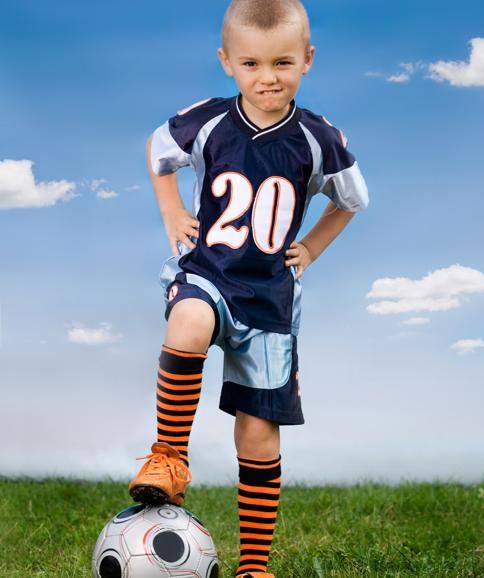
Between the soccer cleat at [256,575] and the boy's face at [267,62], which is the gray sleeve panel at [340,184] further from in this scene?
the soccer cleat at [256,575]

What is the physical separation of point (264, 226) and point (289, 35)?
819mm

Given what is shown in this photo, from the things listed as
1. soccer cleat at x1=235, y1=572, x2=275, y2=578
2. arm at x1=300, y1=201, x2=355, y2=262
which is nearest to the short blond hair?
arm at x1=300, y1=201, x2=355, y2=262

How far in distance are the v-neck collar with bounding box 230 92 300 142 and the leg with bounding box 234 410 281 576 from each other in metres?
1.24

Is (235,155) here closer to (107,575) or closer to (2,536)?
(107,575)

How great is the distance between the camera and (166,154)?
4.21m

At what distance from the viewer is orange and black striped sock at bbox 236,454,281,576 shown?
4.23 metres

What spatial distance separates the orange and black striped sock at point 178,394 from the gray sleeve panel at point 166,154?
911mm

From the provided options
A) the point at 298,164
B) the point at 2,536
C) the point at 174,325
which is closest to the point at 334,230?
the point at 298,164

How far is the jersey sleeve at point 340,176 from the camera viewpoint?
421 centimetres

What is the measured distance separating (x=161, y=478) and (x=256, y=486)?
0.77 meters

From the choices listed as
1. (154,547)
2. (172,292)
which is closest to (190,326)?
(172,292)

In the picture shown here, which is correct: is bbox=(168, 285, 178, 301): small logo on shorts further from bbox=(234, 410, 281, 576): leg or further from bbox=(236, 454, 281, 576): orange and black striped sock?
bbox=(236, 454, 281, 576): orange and black striped sock

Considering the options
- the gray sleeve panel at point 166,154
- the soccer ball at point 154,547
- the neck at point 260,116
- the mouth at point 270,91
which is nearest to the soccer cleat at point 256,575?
the soccer ball at point 154,547

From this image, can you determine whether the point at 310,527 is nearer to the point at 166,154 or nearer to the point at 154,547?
the point at 154,547
